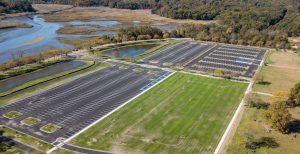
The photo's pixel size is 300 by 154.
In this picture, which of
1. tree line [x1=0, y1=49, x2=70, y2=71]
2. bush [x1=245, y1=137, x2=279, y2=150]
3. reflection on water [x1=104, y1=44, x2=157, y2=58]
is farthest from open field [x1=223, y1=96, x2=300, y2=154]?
tree line [x1=0, y1=49, x2=70, y2=71]

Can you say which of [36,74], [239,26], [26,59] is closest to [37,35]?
[26,59]

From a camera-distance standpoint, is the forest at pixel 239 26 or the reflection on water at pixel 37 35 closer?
the reflection on water at pixel 37 35

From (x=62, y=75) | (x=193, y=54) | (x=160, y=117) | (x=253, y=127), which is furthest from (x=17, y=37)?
(x=253, y=127)

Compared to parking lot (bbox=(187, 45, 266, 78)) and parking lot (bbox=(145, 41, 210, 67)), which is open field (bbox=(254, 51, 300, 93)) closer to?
parking lot (bbox=(187, 45, 266, 78))

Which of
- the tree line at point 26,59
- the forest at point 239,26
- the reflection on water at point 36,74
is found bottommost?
the reflection on water at point 36,74

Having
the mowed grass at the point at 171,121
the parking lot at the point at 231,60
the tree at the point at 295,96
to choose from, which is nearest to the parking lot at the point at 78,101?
the mowed grass at the point at 171,121

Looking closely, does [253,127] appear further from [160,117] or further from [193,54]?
[193,54]

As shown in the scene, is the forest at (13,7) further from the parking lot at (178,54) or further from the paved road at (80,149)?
the paved road at (80,149)
